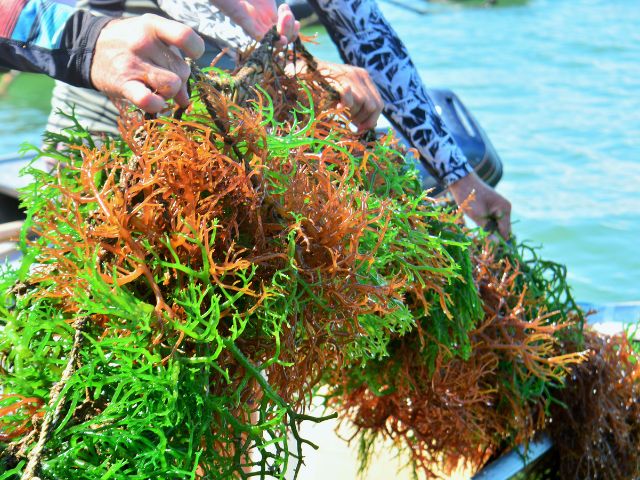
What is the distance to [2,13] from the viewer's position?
833 mm

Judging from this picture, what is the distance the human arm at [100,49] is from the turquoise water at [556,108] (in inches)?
124

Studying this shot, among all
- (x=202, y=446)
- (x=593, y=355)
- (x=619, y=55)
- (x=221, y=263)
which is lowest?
(x=619, y=55)

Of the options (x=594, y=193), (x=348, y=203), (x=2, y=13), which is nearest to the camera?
(x=348, y=203)

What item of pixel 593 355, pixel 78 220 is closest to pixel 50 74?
pixel 78 220

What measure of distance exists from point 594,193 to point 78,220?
432 centimetres

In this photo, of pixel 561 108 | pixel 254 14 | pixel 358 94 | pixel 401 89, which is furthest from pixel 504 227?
pixel 561 108

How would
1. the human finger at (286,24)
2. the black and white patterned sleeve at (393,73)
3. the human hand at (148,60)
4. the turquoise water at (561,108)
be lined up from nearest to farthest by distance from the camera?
1. the human hand at (148,60)
2. the human finger at (286,24)
3. the black and white patterned sleeve at (393,73)
4. the turquoise water at (561,108)

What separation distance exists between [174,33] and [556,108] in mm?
5744

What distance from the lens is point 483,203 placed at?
1.35 metres

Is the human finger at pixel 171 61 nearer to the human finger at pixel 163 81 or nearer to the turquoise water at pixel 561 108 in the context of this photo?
the human finger at pixel 163 81

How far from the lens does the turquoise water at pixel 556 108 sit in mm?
4145

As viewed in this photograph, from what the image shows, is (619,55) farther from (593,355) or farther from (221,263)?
(221,263)

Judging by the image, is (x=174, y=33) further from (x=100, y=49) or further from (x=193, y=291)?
(x=193, y=291)

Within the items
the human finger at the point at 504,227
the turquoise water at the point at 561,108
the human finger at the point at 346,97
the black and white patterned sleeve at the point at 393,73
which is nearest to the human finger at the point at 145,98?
the human finger at the point at 346,97
